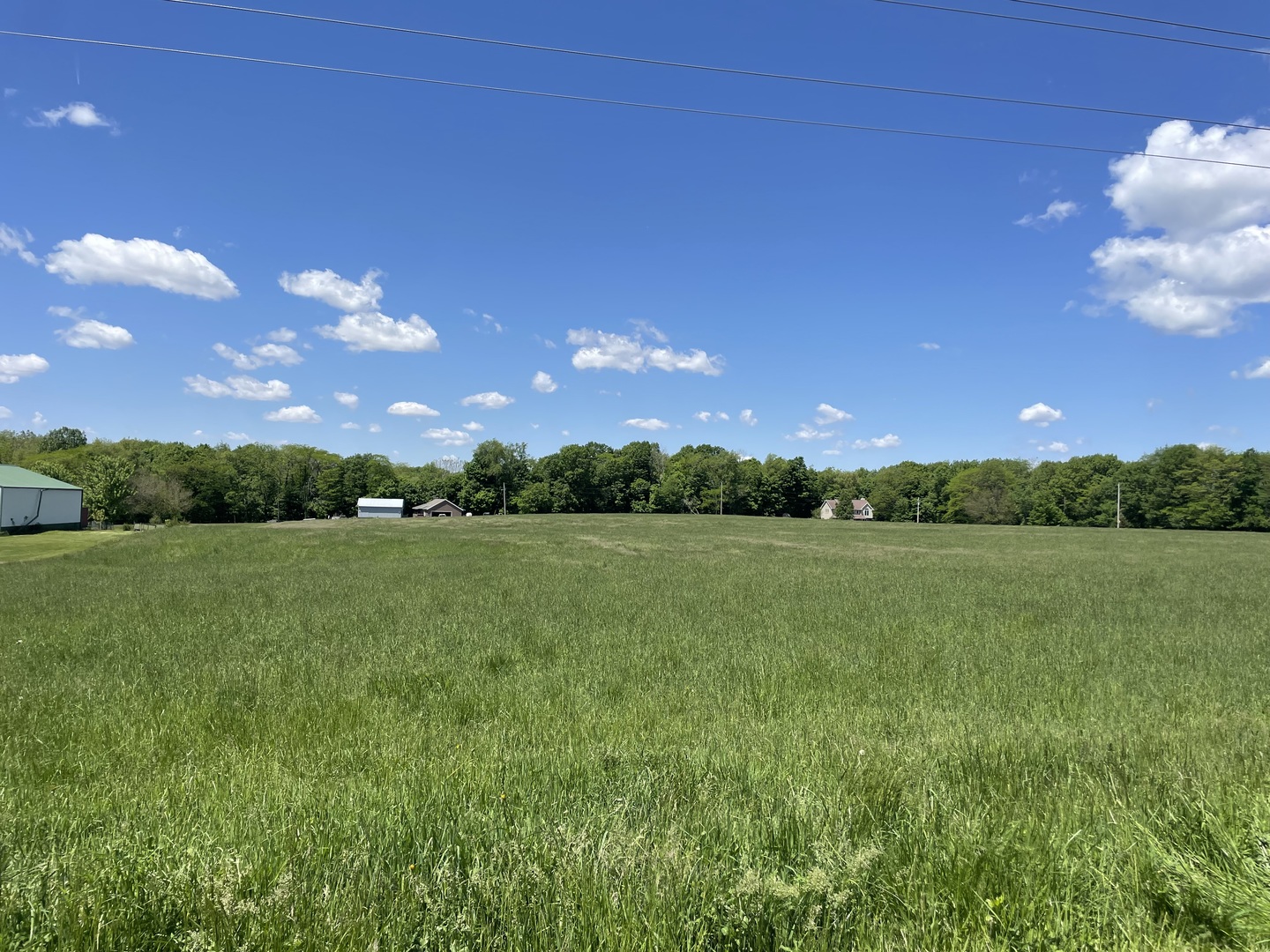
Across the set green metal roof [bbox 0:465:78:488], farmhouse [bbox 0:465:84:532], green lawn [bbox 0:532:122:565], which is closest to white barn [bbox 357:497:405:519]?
farmhouse [bbox 0:465:84:532]

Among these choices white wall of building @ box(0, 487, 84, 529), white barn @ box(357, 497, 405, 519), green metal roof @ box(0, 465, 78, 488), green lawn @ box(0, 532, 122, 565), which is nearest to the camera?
green lawn @ box(0, 532, 122, 565)

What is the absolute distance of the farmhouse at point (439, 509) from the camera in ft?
429

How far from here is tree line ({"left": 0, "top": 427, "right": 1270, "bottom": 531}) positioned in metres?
99.3

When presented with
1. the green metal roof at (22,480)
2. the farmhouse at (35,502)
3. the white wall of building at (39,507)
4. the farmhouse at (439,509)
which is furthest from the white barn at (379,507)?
the green metal roof at (22,480)

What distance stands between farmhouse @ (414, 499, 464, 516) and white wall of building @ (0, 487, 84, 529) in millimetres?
62134

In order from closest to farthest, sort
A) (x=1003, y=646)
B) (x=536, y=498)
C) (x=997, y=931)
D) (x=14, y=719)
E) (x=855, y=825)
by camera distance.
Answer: (x=997, y=931), (x=855, y=825), (x=14, y=719), (x=1003, y=646), (x=536, y=498)

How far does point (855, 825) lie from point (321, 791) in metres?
3.47

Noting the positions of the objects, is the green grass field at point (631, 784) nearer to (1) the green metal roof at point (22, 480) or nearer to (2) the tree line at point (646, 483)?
(1) the green metal roof at point (22, 480)

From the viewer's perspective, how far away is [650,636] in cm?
1004

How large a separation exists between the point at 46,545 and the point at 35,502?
30.2m

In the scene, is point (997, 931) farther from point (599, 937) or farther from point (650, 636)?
point (650, 636)

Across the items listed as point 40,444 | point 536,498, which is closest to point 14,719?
point 536,498

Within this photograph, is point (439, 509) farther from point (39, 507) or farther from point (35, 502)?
point (35, 502)

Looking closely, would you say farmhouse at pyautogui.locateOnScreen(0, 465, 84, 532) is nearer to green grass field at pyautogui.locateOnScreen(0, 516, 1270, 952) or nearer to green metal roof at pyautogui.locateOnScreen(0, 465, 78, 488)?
green metal roof at pyautogui.locateOnScreen(0, 465, 78, 488)
